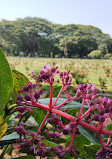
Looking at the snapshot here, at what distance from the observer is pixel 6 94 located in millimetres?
428

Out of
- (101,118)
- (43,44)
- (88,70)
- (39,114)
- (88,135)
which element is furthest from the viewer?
(43,44)

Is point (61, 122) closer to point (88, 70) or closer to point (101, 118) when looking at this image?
point (101, 118)

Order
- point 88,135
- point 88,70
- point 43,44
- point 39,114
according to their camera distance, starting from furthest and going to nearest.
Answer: point 43,44, point 88,70, point 39,114, point 88,135

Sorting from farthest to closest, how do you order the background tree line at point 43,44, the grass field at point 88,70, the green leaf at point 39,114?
the background tree line at point 43,44, the grass field at point 88,70, the green leaf at point 39,114

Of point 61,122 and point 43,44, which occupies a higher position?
point 43,44

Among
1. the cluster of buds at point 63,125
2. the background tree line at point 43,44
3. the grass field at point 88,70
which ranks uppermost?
the background tree line at point 43,44

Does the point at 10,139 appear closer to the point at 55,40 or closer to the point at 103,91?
the point at 103,91

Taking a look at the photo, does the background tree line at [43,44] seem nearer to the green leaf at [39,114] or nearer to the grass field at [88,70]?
the grass field at [88,70]

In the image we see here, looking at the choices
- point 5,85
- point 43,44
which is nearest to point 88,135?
point 5,85

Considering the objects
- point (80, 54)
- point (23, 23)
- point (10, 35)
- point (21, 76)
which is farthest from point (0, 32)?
point (21, 76)

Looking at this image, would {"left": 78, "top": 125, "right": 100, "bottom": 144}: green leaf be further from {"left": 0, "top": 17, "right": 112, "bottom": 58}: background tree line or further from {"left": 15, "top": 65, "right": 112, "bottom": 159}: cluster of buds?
{"left": 0, "top": 17, "right": 112, "bottom": 58}: background tree line

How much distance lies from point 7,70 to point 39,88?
85 millimetres

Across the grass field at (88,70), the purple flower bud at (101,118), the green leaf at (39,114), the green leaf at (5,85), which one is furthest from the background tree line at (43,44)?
the purple flower bud at (101,118)

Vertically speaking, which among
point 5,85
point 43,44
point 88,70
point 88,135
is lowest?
point 88,70
